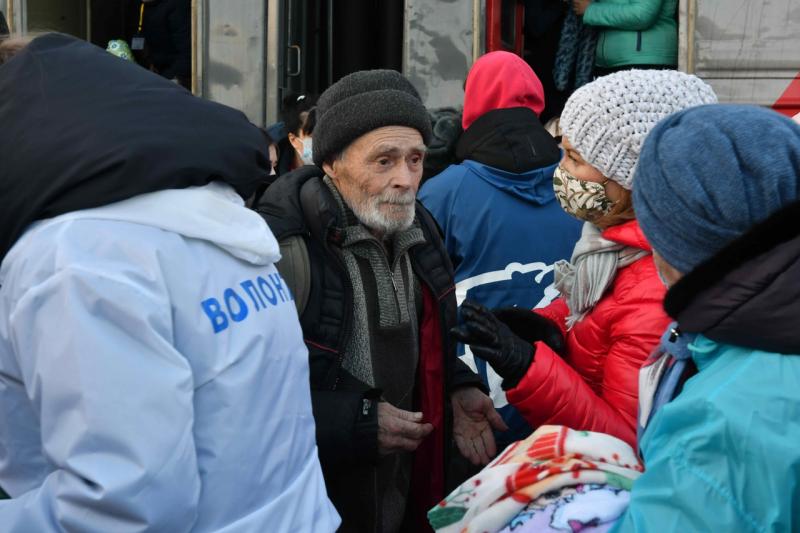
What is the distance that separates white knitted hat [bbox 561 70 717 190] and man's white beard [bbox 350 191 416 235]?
550 millimetres

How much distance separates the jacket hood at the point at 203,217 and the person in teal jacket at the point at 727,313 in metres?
0.69

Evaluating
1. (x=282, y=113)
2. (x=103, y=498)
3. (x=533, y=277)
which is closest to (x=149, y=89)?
(x=103, y=498)

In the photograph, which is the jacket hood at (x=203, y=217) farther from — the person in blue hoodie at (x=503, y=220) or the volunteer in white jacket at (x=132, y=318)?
the person in blue hoodie at (x=503, y=220)

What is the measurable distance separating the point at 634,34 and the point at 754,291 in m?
5.23

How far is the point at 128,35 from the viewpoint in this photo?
995cm

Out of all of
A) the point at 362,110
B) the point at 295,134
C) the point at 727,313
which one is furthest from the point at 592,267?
the point at 295,134

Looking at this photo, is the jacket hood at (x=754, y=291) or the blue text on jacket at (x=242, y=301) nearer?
the jacket hood at (x=754, y=291)

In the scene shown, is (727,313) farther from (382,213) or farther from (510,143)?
(510,143)

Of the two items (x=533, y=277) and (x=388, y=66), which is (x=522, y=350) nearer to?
(x=533, y=277)

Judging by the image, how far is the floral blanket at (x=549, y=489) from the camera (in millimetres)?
1737

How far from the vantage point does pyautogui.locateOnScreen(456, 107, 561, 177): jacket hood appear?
3.70m

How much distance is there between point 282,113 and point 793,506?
5.80 meters

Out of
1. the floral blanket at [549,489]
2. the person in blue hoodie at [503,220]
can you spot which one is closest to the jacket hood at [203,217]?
the floral blanket at [549,489]

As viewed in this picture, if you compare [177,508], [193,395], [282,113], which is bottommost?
[282,113]
